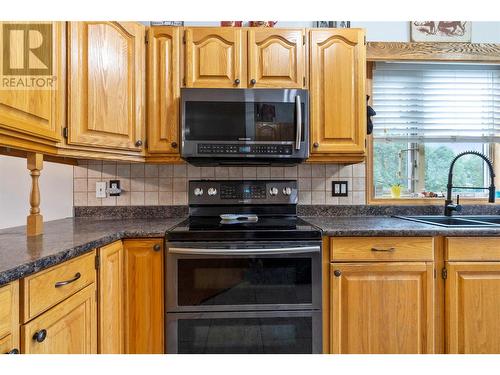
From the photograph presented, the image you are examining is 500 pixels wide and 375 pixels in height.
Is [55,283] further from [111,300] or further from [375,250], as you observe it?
[375,250]

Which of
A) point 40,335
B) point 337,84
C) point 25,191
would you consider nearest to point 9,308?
point 40,335

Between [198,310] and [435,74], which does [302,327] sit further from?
[435,74]

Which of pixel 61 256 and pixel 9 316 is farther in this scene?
pixel 61 256

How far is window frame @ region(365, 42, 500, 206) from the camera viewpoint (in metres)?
2.14

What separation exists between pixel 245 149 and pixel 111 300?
101 cm

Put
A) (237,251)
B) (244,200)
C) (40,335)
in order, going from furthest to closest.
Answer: (244,200), (237,251), (40,335)

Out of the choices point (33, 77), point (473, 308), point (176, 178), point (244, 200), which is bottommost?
point (473, 308)

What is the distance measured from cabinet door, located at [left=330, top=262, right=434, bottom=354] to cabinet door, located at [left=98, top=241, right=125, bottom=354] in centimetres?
103

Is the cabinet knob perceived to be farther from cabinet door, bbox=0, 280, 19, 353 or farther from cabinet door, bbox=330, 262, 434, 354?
cabinet door, bbox=330, 262, 434, 354

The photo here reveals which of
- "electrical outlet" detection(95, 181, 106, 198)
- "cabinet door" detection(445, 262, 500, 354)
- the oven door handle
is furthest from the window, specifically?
"electrical outlet" detection(95, 181, 106, 198)

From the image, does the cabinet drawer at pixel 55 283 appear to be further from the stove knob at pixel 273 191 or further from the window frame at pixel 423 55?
the window frame at pixel 423 55

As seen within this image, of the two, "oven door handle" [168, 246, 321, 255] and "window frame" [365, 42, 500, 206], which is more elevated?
"window frame" [365, 42, 500, 206]

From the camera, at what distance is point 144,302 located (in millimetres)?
1523

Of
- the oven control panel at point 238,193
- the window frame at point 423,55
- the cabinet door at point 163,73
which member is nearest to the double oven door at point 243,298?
the oven control panel at point 238,193
